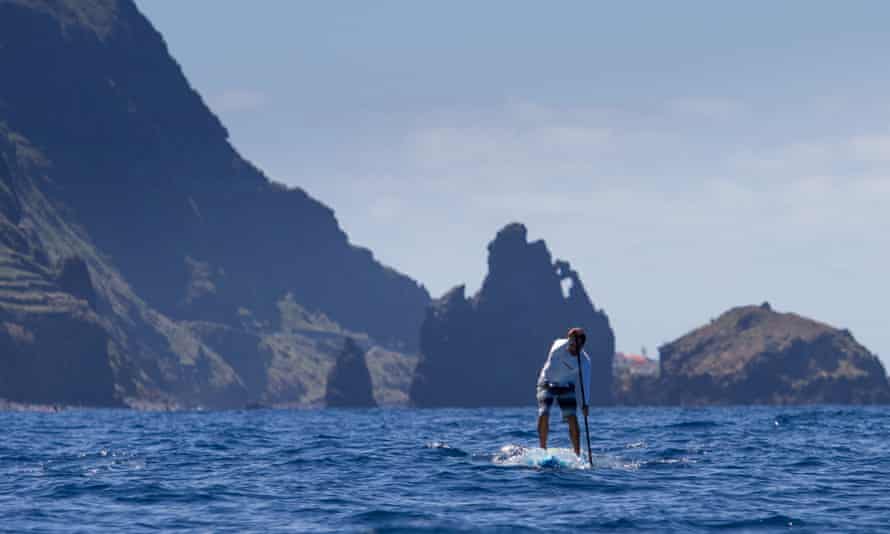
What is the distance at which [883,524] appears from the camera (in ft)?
58.3

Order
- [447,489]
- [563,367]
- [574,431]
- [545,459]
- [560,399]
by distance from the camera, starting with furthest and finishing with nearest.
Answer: [574,431], [560,399], [563,367], [545,459], [447,489]

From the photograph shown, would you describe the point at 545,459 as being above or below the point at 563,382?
below

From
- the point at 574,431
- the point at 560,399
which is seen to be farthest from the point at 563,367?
the point at 574,431

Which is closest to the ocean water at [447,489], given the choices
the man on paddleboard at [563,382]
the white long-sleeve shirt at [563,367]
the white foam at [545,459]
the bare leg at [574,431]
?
the white foam at [545,459]

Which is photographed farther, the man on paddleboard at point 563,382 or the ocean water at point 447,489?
the man on paddleboard at point 563,382

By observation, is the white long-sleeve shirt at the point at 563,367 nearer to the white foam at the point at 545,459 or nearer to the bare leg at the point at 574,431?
the bare leg at the point at 574,431

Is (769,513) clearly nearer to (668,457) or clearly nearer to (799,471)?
(799,471)

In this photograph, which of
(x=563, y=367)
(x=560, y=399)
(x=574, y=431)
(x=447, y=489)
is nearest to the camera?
(x=447, y=489)

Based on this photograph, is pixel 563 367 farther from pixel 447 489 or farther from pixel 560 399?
pixel 447 489

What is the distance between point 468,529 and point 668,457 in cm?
1375

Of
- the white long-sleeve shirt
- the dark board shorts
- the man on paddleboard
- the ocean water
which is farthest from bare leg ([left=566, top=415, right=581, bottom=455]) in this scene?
the white long-sleeve shirt

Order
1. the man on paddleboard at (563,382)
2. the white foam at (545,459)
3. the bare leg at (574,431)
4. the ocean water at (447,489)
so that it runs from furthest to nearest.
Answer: the bare leg at (574,431)
the man on paddleboard at (563,382)
the white foam at (545,459)
the ocean water at (447,489)

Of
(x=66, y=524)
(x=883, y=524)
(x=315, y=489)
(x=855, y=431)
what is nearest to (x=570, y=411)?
(x=315, y=489)

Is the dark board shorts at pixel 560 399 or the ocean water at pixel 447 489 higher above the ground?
the dark board shorts at pixel 560 399
